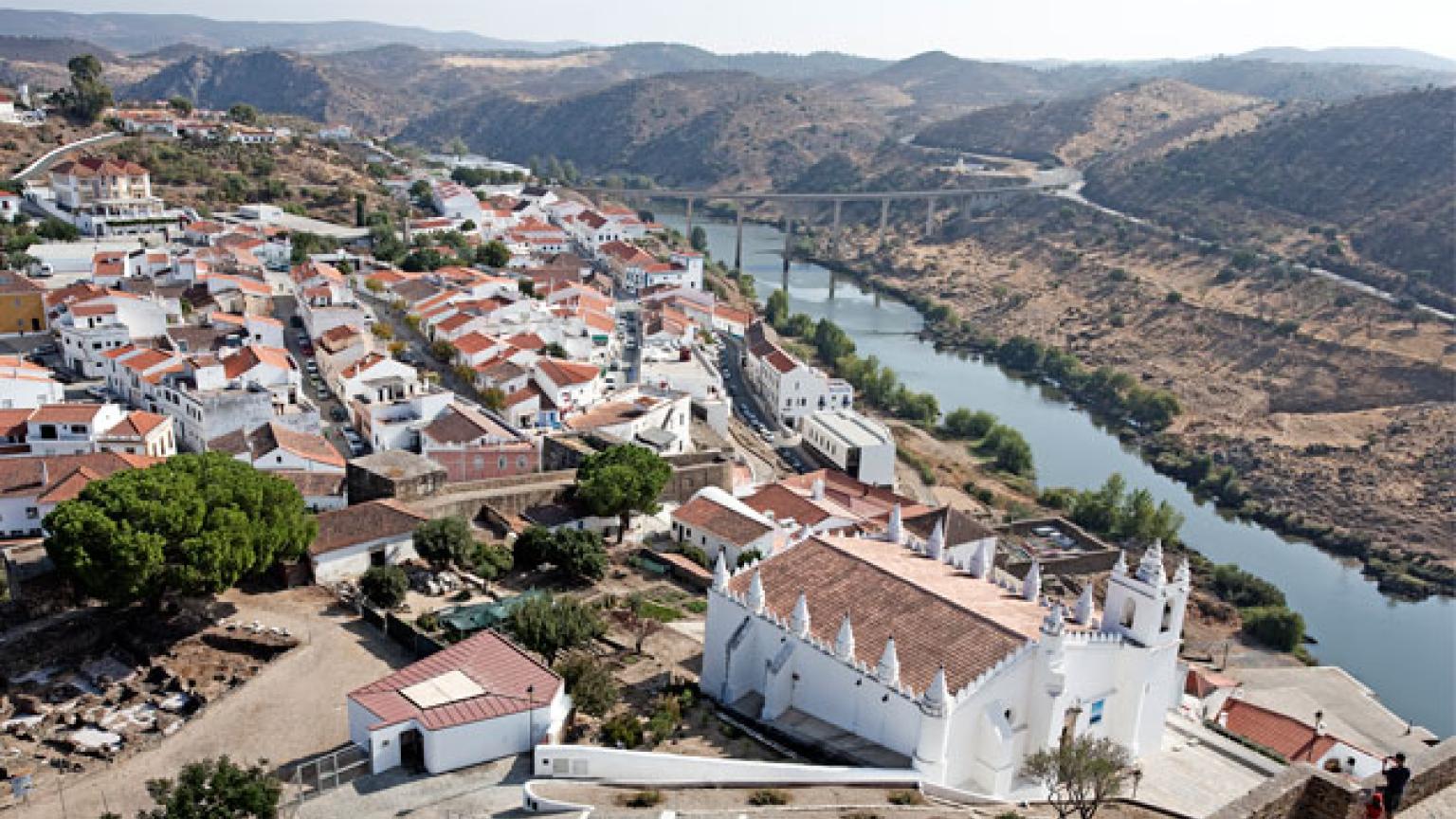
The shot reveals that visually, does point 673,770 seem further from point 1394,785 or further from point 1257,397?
point 1257,397

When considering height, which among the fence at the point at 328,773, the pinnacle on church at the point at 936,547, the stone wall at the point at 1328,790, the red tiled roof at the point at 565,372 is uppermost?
the stone wall at the point at 1328,790

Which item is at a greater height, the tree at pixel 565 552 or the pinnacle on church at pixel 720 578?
the pinnacle on church at pixel 720 578

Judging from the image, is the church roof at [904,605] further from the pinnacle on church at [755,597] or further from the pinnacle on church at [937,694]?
the pinnacle on church at [937,694]

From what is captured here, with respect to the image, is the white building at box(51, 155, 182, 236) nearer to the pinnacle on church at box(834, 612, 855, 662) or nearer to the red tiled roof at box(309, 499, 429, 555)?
the red tiled roof at box(309, 499, 429, 555)

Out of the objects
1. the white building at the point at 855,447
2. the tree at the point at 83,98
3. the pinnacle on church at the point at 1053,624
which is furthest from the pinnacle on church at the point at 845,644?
the tree at the point at 83,98

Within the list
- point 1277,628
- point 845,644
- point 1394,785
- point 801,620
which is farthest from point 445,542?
point 1277,628

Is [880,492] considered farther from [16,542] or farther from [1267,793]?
[1267,793]

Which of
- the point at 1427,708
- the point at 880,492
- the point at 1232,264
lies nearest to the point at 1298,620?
the point at 1427,708
